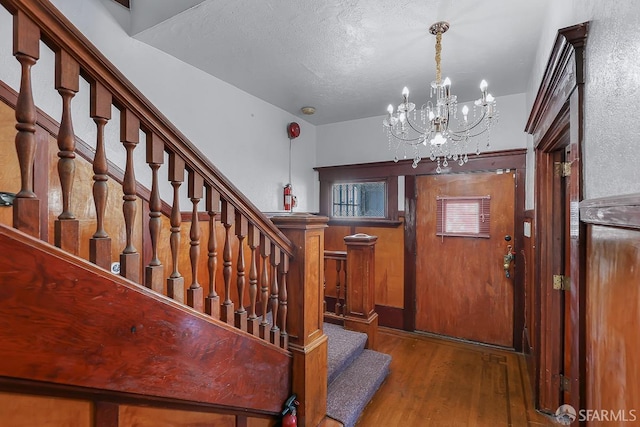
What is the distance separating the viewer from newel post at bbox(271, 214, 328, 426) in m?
1.67

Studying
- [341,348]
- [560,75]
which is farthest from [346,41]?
[341,348]

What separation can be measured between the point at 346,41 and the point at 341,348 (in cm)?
243

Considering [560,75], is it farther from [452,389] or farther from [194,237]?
[452,389]

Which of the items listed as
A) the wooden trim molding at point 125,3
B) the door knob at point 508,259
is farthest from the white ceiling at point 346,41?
the door knob at point 508,259

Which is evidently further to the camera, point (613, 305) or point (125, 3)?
point (125, 3)

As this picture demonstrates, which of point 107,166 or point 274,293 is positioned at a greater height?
point 107,166

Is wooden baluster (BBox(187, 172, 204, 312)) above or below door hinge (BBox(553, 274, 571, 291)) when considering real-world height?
above

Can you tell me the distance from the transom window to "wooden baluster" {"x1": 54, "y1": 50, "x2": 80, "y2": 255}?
339 cm

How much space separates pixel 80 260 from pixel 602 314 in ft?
5.15

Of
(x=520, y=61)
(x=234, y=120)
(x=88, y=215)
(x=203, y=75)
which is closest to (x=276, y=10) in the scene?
(x=203, y=75)

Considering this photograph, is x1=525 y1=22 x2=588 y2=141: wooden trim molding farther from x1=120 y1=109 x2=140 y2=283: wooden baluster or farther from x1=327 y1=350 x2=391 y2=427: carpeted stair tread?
x1=327 y1=350 x2=391 y2=427: carpeted stair tread

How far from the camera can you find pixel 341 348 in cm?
248

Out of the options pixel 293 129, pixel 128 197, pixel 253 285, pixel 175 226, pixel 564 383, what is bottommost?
pixel 564 383

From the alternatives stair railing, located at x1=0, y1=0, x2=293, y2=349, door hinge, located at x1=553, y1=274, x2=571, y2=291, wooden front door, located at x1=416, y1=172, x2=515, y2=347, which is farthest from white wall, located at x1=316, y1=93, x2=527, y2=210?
stair railing, located at x1=0, y1=0, x2=293, y2=349
